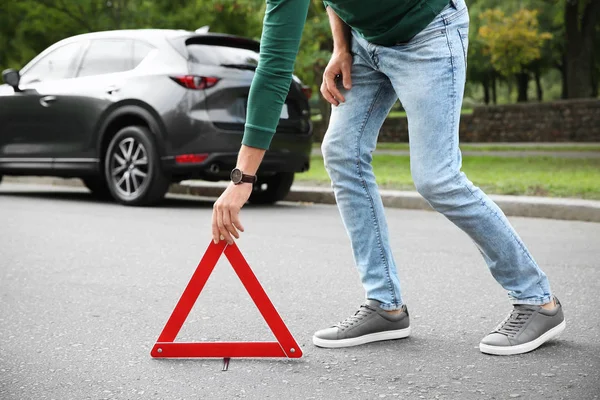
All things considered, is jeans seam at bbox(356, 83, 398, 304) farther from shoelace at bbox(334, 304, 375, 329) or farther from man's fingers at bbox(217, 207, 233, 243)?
man's fingers at bbox(217, 207, 233, 243)

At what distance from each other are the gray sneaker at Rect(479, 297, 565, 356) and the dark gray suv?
5.57 metres

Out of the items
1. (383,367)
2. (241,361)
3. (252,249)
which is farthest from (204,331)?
(252,249)

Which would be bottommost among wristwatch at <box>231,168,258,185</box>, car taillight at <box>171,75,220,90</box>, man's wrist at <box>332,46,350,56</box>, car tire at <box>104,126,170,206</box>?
car tire at <box>104,126,170,206</box>

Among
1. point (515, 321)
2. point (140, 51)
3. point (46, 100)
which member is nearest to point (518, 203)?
point (140, 51)

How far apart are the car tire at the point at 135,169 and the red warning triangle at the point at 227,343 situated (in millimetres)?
5694

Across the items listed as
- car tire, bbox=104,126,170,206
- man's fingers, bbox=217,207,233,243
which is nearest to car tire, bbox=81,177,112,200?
car tire, bbox=104,126,170,206

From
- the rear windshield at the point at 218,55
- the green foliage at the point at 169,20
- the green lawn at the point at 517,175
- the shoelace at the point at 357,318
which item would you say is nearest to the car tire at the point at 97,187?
the green lawn at the point at 517,175

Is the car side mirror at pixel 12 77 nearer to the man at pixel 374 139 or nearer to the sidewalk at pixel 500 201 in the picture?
the sidewalk at pixel 500 201

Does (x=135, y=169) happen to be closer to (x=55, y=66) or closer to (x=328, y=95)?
(x=55, y=66)

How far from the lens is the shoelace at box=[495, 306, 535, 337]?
3.44 m

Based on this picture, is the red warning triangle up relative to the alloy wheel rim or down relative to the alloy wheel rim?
up

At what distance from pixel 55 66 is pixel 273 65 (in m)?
7.68

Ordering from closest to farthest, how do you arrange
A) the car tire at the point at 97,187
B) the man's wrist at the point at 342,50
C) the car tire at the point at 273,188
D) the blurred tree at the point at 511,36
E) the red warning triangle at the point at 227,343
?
the red warning triangle at the point at 227,343 → the man's wrist at the point at 342,50 → the car tire at the point at 273,188 → the car tire at the point at 97,187 → the blurred tree at the point at 511,36

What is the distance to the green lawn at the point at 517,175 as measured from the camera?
9.27 metres
